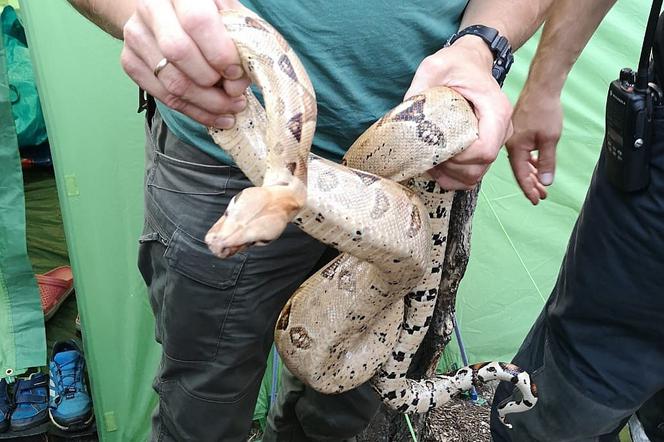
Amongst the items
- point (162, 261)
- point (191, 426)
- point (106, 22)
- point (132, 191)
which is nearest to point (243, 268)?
point (162, 261)

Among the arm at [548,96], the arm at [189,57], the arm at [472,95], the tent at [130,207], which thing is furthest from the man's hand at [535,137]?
the tent at [130,207]

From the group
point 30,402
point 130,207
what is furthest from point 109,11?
point 30,402

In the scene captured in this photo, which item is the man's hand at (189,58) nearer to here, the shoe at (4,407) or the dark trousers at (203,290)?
the dark trousers at (203,290)

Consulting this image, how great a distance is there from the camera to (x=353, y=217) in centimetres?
142

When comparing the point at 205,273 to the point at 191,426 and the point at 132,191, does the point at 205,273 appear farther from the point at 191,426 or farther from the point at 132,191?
the point at 132,191

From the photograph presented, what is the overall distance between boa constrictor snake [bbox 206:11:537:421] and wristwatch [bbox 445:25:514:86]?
0.84 ft

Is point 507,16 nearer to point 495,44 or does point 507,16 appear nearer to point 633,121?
point 495,44

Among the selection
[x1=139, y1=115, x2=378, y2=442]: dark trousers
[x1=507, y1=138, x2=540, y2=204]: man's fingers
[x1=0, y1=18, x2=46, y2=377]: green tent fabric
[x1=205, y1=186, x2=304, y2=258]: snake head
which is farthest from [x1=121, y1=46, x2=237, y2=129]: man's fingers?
[x1=0, y1=18, x2=46, y2=377]: green tent fabric

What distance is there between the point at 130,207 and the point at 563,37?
1.91 m

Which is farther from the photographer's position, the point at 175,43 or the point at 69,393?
the point at 69,393

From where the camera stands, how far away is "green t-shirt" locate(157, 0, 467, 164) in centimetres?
177

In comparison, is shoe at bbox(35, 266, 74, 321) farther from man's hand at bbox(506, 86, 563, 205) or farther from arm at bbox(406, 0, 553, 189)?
arm at bbox(406, 0, 553, 189)

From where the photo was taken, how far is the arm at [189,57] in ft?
4.10

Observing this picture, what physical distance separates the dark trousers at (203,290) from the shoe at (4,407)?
4.93ft
